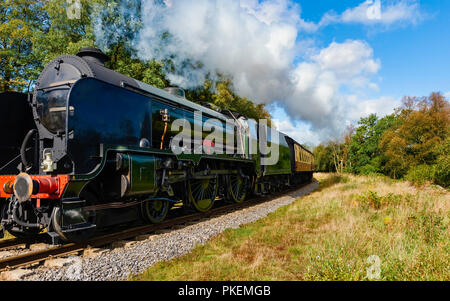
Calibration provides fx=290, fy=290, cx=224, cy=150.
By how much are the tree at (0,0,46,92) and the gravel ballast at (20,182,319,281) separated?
1591cm

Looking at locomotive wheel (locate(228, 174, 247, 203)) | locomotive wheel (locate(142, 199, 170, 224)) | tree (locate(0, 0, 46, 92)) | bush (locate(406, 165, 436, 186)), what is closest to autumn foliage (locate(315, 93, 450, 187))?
bush (locate(406, 165, 436, 186))

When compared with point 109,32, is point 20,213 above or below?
below

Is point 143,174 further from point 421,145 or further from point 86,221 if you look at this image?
point 421,145

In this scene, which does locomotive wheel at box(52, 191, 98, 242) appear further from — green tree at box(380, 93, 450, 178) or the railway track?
green tree at box(380, 93, 450, 178)

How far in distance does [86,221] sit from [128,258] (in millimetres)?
1023

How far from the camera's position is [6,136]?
571 cm

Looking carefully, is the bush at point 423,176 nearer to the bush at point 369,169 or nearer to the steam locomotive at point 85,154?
the bush at point 369,169

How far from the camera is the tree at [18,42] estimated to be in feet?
58.9

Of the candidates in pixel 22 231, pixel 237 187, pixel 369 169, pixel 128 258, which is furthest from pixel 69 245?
pixel 369 169

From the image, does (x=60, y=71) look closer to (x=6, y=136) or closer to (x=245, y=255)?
(x=6, y=136)

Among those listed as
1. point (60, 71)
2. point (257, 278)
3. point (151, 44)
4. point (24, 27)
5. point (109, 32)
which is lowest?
point (257, 278)

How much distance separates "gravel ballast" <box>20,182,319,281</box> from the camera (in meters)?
3.61

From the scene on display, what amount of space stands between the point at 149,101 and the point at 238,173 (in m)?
4.79

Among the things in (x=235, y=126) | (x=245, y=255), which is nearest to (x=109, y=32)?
(x=235, y=126)
